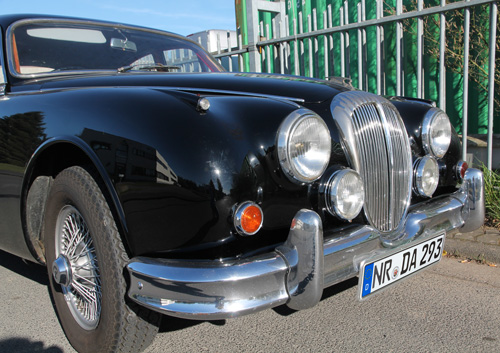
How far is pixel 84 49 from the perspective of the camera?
3053mm

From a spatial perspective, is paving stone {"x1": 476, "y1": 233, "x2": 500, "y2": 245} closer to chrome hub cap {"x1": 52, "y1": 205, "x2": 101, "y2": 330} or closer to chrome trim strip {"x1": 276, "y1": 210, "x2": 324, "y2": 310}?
chrome trim strip {"x1": 276, "y1": 210, "x2": 324, "y2": 310}

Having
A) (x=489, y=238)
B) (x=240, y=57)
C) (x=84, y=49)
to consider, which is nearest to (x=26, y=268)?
(x=84, y=49)

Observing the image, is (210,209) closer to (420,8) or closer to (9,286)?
(9,286)

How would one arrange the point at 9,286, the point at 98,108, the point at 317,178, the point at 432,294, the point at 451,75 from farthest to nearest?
the point at 451,75, the point at 9,286, the point at 432,294, the point at 98,108, the point at 317,178

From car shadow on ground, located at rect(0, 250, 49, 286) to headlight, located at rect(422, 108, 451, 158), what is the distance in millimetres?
2521

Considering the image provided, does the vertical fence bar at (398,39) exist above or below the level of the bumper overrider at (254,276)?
above

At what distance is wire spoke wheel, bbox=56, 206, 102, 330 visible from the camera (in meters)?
2.06

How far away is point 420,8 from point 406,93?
1.50 m

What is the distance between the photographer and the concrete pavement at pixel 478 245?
124 inches

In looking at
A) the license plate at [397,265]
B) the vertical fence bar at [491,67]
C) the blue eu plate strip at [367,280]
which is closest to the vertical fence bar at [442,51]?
the vertical fence bar at [491,67]

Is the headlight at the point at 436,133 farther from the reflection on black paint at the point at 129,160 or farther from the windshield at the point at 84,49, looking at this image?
the windshield at the point at 84,49

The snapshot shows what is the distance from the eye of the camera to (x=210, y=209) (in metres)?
1.65

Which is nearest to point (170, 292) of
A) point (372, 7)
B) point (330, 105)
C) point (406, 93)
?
point (330, 105)

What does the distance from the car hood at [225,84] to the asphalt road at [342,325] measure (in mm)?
Answer: 1141
